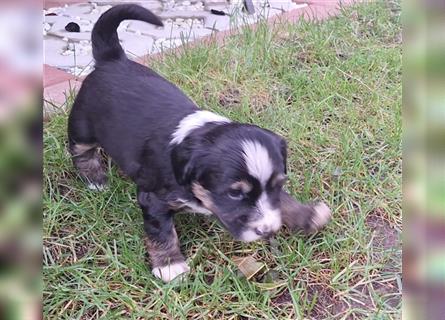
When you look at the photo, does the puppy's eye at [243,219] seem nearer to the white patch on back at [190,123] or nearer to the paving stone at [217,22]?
the white patch on back at [190,123]

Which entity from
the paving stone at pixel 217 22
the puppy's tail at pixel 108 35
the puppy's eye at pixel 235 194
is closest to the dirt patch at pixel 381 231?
the puppy's eye at pixel 235 194

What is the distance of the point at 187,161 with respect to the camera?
2.07 meters

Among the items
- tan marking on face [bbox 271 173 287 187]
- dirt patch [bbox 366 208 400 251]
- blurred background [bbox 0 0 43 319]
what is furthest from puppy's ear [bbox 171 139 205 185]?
blurred background [bbox 0 0 43 319]

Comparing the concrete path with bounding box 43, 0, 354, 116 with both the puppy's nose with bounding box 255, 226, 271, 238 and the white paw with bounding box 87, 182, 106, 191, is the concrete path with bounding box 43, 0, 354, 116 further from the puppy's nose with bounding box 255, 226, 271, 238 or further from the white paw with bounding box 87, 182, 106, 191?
the puppy's nose with bounding box 255, 226, 271, 238

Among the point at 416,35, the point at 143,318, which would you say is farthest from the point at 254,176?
the point at 416,35

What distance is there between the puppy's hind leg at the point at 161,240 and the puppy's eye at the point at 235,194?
0.32 m

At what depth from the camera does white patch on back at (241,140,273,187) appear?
1.92 metres

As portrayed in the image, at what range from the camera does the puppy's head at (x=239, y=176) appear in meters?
1.93

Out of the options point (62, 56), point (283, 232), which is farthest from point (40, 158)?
point (62, 56)

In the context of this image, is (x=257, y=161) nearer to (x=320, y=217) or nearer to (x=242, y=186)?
(x=242, y=186)

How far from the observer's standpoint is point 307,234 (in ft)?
7.64

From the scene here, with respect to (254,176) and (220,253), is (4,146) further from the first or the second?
(220,253)

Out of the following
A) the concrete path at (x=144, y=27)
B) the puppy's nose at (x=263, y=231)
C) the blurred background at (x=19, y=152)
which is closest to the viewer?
the blurred background at (x=19, y=152)

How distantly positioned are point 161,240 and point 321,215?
0.66 m
